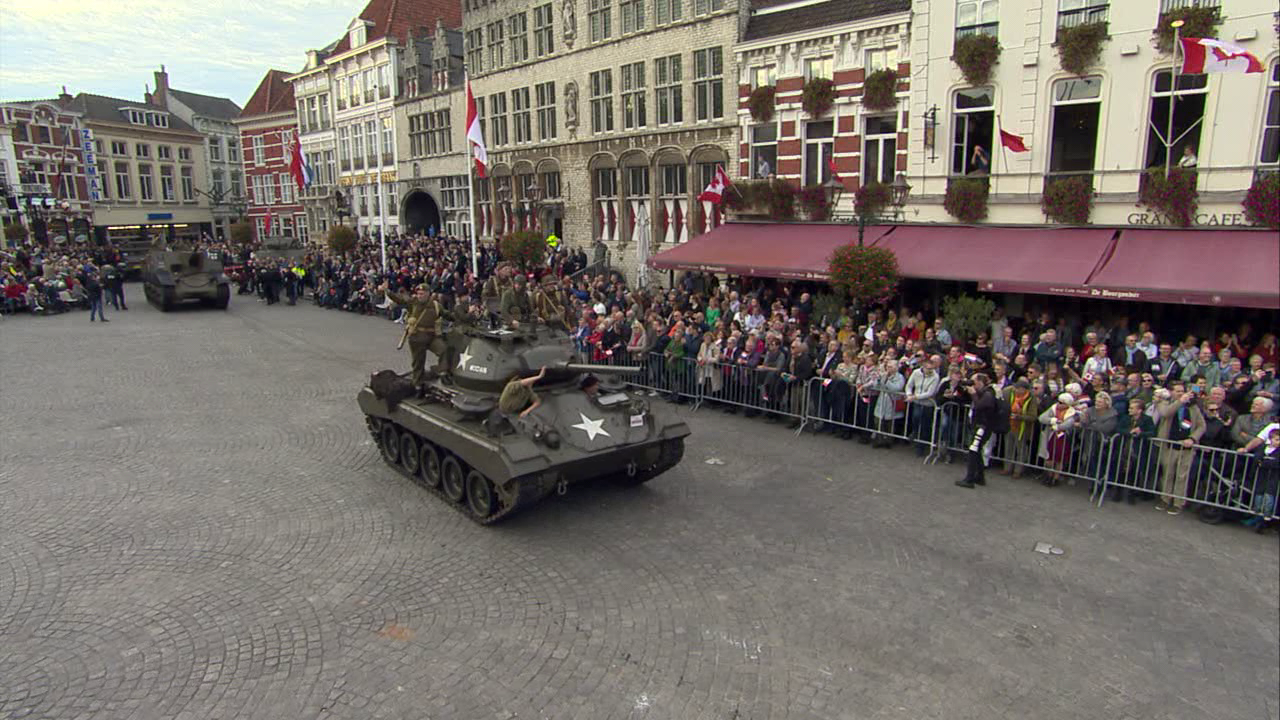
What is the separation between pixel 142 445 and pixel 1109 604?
43.1ft

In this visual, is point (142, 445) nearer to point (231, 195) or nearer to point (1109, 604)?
point (1109, 604)

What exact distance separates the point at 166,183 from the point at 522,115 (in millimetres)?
42543

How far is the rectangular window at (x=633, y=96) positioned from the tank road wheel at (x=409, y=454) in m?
16.5

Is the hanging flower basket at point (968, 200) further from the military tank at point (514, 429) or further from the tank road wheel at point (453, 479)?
the tank road wheel at point (453, 479)

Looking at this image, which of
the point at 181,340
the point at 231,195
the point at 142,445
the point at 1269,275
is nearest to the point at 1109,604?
the point at 1269,275

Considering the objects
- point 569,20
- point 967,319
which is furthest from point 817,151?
point 569,20

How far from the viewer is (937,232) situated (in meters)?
17.6

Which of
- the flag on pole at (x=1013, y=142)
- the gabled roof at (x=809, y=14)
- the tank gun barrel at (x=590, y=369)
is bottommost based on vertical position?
the tank gun barrel at (x=590, y=369)

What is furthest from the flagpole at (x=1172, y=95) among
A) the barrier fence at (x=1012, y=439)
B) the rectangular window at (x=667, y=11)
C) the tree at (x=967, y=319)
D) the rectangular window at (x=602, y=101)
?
the rectangular window at (x=602, y=101)

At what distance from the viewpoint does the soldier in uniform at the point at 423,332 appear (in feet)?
37.2

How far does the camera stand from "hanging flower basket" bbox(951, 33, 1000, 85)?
16.5 metres

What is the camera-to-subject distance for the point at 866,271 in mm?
14969

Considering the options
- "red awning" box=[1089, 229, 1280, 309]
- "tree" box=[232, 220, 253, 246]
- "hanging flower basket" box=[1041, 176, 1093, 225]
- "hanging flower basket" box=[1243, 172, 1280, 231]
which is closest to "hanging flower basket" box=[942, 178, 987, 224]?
"hanging flower basket" box=[1041, 176, 1093, 225]

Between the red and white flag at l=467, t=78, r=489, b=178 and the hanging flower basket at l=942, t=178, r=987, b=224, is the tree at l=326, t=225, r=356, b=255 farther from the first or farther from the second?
the hanging flower basket at l=942, t=178, r=987, b=224
